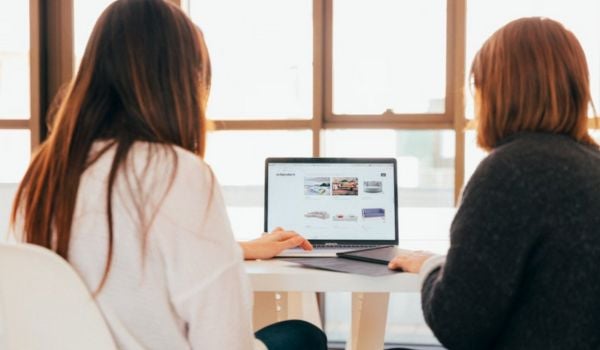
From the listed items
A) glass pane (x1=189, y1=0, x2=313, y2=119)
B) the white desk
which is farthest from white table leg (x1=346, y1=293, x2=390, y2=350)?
glass pane (x1=189, y1=0, x2=313, y2=119)

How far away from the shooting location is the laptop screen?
2.11 m

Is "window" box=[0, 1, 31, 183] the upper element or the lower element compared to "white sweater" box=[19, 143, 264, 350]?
upper

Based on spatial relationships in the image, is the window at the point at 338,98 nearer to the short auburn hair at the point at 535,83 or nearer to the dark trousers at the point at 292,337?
the dark trousers at the point at 292,337

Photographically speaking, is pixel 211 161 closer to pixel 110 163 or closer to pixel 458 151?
pixel 458 151

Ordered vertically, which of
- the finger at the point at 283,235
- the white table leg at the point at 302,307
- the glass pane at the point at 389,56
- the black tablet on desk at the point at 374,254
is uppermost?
the glass pane at the point at 389,56

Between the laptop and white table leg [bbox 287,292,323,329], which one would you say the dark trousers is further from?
white table leg [bbox 287,292,323,329]

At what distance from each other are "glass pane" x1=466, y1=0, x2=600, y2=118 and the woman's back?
7.42ft

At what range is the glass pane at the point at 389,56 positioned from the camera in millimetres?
3361

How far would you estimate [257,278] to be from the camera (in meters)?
1.67

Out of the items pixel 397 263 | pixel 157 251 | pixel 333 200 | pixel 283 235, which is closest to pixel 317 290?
pixel 397 263

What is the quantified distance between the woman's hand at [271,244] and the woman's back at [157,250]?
71cm

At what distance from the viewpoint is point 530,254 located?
117cm

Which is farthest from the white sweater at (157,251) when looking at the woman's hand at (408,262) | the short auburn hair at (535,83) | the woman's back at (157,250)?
the woman's hand at (408,262)

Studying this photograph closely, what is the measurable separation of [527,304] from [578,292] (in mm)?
81
